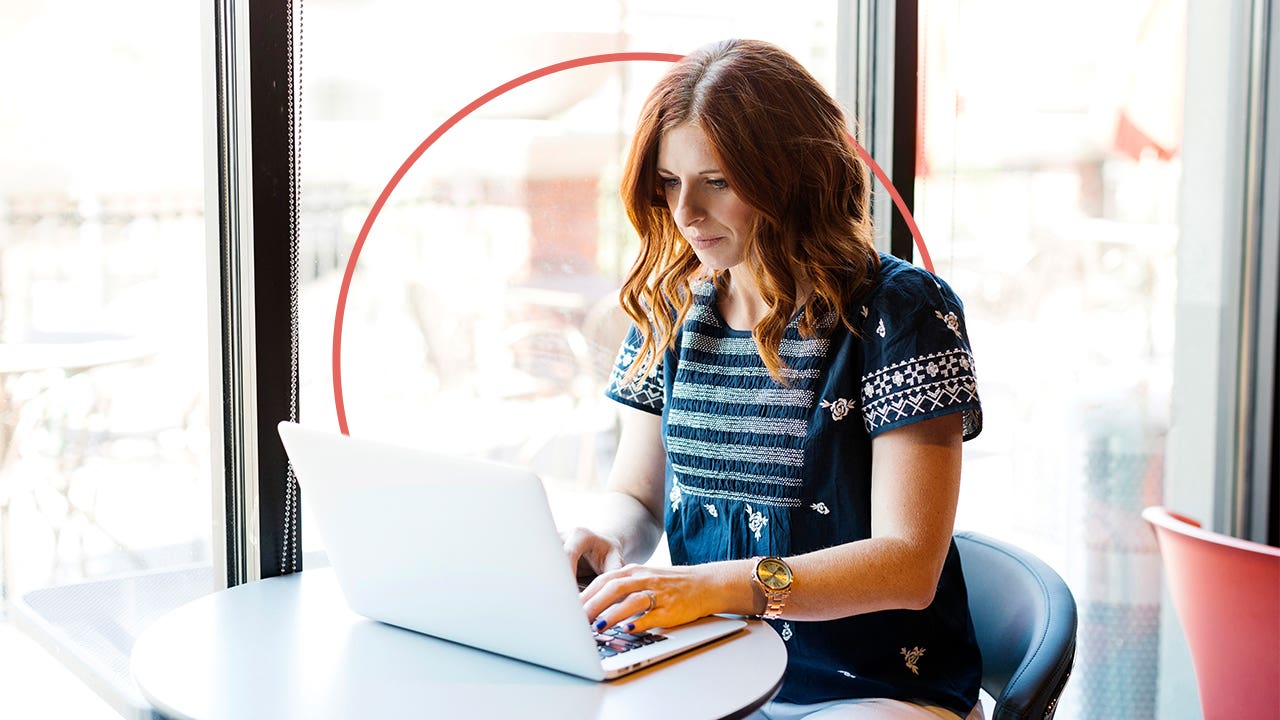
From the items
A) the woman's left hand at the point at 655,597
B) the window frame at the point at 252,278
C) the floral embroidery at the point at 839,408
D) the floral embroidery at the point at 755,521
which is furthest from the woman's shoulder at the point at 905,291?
the window frame at the point at 252,278

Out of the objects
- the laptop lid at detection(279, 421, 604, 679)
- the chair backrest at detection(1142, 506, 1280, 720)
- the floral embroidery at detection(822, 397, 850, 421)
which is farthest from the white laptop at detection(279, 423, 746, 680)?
the chair backrest at detection(1142, 506, 1280, 720)

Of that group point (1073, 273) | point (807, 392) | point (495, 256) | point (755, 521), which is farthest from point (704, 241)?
point (1073, 273)

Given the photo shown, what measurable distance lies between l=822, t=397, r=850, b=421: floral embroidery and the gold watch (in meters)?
0.25

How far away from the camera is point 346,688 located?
3.84 feet

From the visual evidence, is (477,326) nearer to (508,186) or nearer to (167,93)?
(508,186)

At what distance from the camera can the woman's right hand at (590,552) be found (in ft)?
4.83

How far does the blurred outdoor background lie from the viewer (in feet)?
5.03

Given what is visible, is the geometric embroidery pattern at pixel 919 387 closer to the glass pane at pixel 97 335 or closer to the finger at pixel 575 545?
the finger at pixel 575 545

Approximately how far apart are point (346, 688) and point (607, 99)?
1120 millimetres

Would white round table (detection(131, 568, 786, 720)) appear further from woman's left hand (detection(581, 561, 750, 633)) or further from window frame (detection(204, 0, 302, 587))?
window frame (detection(204, 0, 302, 587))

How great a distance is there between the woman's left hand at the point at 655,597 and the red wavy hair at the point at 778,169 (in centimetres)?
34

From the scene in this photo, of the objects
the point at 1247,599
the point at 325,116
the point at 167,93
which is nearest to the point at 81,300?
the point at 167,93

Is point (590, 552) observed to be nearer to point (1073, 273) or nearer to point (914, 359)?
point (914, 359)

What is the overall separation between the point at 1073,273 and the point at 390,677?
1.78 m
